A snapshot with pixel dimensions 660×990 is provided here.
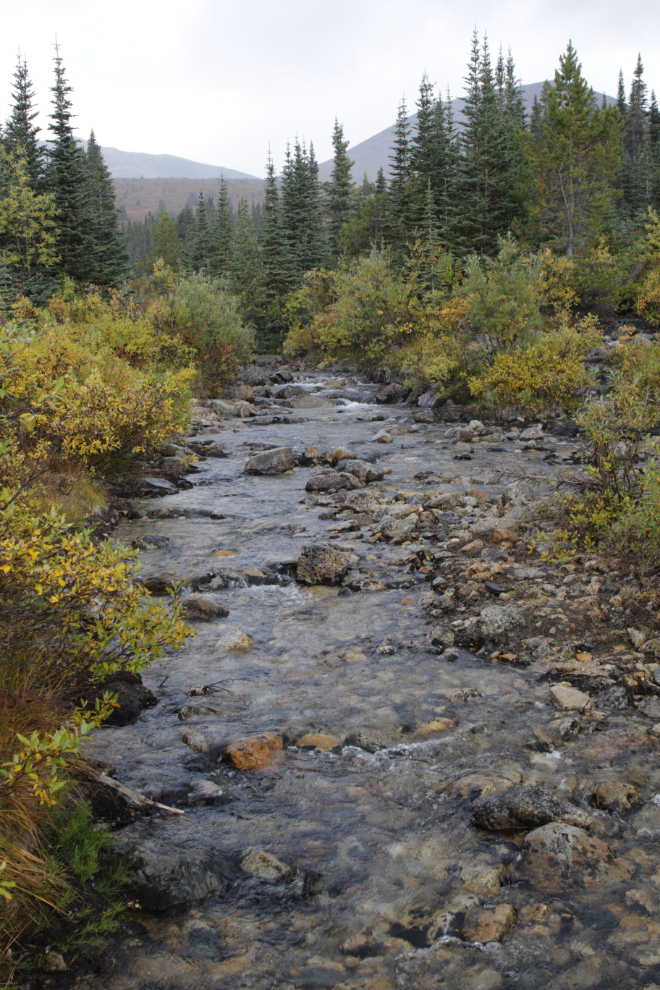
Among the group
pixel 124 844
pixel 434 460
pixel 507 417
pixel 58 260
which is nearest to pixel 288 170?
pixel 58 260

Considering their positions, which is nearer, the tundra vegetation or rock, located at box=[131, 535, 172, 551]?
the tundra vegetation

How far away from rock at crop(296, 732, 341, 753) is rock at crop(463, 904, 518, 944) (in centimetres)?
196

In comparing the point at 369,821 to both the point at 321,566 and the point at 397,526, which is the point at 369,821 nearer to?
the point at 321,566

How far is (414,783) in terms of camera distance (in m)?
4.92

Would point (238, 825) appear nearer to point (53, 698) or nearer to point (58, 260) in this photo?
point (53, 698)

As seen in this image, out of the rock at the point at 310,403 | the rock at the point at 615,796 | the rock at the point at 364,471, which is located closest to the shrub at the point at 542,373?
the rock at the point at 364,471

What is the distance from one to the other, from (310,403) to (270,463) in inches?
492

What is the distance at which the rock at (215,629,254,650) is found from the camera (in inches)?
287

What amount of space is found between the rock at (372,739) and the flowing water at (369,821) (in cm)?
3

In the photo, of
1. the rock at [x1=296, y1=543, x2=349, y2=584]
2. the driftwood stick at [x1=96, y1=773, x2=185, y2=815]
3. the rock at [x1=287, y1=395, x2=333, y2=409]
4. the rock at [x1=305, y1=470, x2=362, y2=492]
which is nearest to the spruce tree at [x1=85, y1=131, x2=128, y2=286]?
the rock at [x1=287, y1=395, x2=333, y2=409]

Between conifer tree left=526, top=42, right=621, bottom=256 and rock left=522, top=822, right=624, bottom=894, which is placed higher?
conifer tree left=526, top=42, right=621, bottom=256

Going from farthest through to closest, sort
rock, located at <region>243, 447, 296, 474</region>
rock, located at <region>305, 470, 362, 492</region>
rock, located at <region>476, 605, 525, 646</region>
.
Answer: rock, located at <region>243, 447, 296, 474</region> → rock, located at <region>305, 470, 362, 492</region> → rock, located at <region>476, 605, 525, 646</region>

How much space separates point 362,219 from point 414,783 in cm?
5991

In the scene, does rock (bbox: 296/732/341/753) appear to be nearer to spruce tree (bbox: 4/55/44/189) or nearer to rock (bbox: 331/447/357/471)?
rock (bbox: 331/447/357/471)
